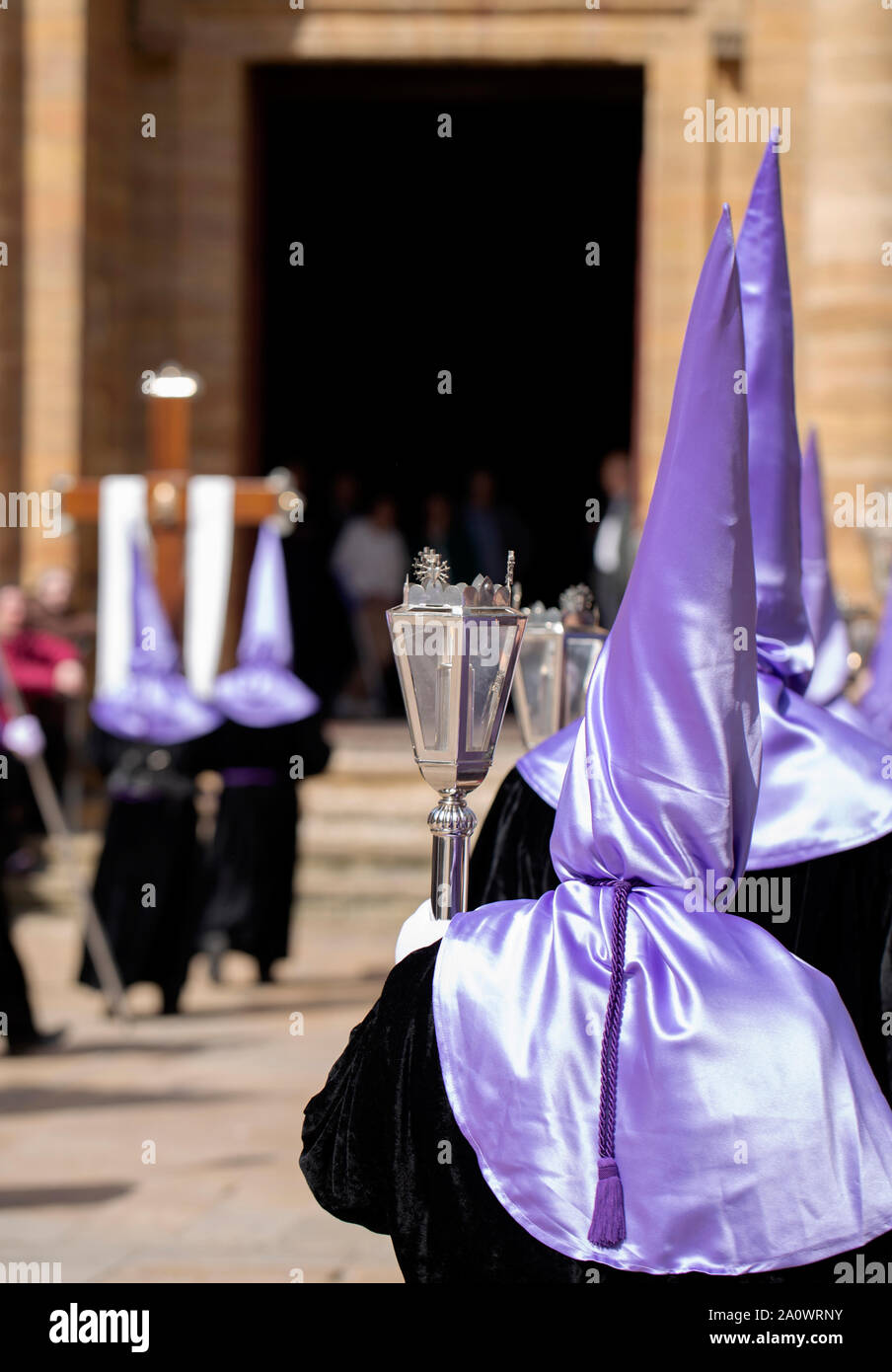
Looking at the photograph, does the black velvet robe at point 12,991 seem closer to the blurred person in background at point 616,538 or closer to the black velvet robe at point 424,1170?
the black velvet robe at point 424,1170

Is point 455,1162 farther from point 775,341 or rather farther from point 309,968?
point 309,968

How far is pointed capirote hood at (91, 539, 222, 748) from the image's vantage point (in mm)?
8180

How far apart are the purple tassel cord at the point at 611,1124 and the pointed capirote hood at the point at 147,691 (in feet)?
20.4

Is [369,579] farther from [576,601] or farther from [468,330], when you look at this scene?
[576,601]

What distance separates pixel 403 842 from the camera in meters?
10.3

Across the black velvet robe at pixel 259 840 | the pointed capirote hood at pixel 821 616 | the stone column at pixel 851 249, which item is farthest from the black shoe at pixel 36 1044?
the stone column at pixel 851 249

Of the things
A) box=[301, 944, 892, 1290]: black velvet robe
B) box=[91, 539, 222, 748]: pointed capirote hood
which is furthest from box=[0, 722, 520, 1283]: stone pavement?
box=[301, 944, 892, 1290]: black velvet robe

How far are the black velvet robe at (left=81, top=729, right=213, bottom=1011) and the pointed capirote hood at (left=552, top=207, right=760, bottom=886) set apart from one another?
6082 millimetres

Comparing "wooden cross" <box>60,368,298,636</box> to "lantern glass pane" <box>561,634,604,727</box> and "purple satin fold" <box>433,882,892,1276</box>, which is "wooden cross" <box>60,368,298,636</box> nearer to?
"lantern glass pane" <box>561,634,604,727</box>

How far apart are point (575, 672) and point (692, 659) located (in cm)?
155

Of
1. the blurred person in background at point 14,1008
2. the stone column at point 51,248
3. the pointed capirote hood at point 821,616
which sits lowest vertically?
the blurred person in background at point 14,1008

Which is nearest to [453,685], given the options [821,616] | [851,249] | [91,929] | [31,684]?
[821,616]

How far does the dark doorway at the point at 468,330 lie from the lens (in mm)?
18016
